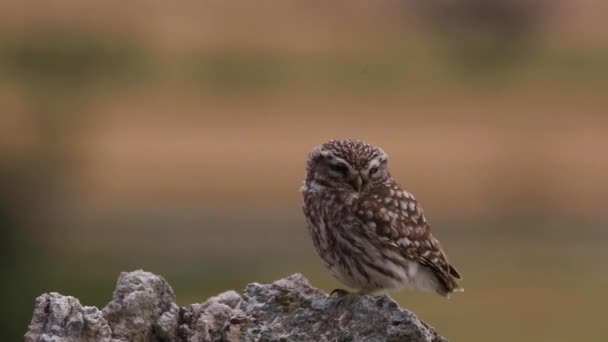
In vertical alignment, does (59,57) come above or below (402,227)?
above

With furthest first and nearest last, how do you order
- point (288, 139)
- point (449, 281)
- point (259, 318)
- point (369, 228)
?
1. point (288, 139)
2. point (449, 281)
3. point (369, 228)
4. point (259, 318)

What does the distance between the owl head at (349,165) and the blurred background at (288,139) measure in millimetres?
7291

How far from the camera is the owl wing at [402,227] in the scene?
866 centimetres

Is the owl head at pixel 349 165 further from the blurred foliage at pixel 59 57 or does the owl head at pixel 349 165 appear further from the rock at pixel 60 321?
the blurred foliage at pixel 59 57

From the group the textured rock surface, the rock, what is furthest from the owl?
the rock

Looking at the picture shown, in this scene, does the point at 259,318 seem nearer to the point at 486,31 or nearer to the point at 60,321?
the point at 60,321

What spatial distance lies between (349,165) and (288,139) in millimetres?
27457

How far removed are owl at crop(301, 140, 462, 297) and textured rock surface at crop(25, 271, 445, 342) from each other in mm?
1622

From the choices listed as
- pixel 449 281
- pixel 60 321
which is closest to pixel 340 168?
pixel 449 281

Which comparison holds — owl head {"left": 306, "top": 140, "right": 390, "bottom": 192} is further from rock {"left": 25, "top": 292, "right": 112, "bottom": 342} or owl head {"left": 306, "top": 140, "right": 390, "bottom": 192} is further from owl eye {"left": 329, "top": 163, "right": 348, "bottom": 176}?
rock {"left": 25, "top": 292, "right": 112, "bottom": 342}

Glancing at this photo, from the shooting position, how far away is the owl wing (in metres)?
8.66

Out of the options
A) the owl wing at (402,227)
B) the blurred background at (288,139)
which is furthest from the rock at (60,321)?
the blurred background at (288,139)

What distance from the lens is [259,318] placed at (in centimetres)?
682

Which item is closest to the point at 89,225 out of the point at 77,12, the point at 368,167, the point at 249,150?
the point at 77,12
